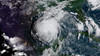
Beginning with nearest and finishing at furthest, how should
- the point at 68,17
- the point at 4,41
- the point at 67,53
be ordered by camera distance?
the point at 4,41 < the point at 67,53 < the point at 68,17

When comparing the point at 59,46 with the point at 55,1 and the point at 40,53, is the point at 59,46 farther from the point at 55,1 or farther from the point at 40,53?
the point at 55,1

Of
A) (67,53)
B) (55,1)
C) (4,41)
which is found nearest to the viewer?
(4,41)

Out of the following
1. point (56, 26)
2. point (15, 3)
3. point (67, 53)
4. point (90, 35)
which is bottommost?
point (67, 53)

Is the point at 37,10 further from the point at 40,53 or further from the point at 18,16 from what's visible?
the point at 40,53

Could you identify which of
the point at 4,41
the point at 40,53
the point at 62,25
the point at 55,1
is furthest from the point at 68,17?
the point at 4,41

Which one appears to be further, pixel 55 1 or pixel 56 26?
pixel 55 1

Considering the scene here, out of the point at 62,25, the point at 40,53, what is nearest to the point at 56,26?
the point at 62,25

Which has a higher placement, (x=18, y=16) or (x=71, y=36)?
(x=18, y=16)
